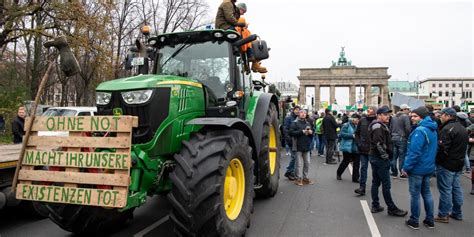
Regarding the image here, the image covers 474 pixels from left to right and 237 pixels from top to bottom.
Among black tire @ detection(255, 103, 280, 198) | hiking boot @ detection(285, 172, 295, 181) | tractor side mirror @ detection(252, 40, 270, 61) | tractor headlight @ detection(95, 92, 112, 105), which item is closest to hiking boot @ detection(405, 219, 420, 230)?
black tire @ detection(255, 103, 280, 198)

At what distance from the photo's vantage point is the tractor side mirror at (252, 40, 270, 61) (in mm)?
5629

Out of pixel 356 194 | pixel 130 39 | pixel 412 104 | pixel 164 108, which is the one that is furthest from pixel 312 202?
pixel 130 39

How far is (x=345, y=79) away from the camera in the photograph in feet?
204

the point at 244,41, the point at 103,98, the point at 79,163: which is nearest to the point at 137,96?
the point at 103,98

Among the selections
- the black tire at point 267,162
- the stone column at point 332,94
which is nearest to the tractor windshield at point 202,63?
the black tire at point 267,162

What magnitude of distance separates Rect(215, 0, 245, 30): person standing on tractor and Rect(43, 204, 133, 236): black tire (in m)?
3.50

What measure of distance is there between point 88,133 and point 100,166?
2.03 feet

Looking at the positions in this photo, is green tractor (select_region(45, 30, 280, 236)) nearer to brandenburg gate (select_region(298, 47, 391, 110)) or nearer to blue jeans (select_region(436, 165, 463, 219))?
blue jeans (select_region(436, 165, 463, 219))

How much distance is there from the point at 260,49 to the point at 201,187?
2619 mm

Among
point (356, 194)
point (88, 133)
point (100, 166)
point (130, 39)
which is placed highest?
point (130, 39)

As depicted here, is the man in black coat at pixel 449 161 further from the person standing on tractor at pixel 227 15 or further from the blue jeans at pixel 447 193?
the person standing on tractor at pixel 227 15

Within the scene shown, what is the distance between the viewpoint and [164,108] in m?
4.28

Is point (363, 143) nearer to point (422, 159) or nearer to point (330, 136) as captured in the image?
point (422, 159)

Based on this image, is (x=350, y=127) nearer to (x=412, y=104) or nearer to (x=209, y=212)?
(x=412, y=104)
